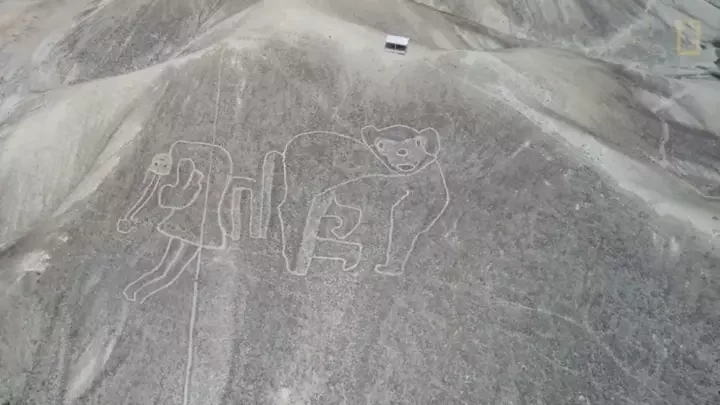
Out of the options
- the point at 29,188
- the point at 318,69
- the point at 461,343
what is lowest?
the point at 461,343

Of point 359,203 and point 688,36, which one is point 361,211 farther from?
point 688,36

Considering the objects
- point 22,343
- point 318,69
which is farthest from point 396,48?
point 22,343

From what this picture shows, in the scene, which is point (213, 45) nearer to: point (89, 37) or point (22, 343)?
point (89, 37)

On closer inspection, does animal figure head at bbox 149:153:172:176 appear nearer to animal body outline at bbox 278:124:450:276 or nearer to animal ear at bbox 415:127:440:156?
animal body outline at bbox 278:124:450:276

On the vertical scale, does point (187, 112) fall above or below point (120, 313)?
above

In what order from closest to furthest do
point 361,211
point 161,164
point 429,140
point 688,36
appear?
1. point 361,211
2. point 161,164
3. point 429,140
4. point 688,36

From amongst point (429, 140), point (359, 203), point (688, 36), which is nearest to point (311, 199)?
point (359, 203)
